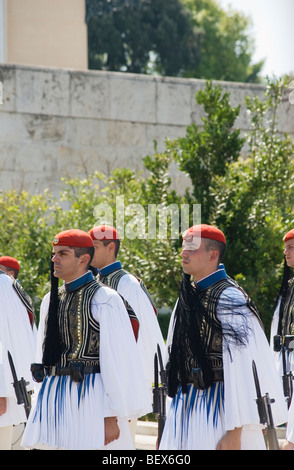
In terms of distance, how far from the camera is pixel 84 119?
634 inches

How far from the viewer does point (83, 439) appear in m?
4.89

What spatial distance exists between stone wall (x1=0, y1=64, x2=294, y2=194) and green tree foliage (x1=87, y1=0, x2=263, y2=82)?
451 inches

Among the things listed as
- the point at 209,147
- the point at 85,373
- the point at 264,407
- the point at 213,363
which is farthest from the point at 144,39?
the point at 264,407

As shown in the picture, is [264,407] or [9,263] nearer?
[264,407]

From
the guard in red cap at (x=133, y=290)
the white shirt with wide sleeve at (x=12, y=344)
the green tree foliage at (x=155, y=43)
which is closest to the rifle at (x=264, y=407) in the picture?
the white shirt with wide sleeve at (x=12, y=344)

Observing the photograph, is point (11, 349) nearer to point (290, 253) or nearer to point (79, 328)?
point (79, 328)

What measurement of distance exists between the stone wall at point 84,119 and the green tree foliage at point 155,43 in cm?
1147

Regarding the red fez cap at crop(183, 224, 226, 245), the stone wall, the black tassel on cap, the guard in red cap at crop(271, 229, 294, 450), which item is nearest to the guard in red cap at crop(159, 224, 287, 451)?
the red fez cap at crop(183, 224, 226, 245)

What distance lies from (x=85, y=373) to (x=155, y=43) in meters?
26.6

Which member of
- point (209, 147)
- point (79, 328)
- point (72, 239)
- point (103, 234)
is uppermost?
point (209, 147)
